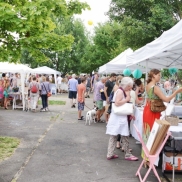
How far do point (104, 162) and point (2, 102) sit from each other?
11.8 metres

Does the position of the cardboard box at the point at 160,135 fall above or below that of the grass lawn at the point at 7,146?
above

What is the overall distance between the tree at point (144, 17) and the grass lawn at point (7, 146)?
611 inches

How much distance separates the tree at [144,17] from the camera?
71.7 ft

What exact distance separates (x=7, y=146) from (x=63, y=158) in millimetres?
1810

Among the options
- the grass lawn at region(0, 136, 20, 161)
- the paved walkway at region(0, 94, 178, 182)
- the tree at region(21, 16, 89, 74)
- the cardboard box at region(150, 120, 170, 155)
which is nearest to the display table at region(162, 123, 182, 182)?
the paved walkway at region(0, 94, 178, 182)

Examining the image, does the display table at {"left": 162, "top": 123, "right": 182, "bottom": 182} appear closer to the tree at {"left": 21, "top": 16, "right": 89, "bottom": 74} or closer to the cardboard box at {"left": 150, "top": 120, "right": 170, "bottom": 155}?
the cardboard box at {"left": 150, "top": 120, "right": 170, "bottom": 155}

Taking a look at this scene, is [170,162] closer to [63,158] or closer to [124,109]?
[124,109]

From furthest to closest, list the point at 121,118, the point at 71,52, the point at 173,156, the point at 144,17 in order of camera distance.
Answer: the point at 71,52 → the point at 144,17 → the point at 121,118 → the point at 173,156

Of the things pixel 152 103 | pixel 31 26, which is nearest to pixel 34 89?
pixel 31 26

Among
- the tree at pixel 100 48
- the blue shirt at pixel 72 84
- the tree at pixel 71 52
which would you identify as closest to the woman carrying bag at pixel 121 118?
the blue shirt at pixel 72 84

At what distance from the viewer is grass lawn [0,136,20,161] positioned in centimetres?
689

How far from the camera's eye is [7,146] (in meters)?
7.59

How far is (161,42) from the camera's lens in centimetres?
612

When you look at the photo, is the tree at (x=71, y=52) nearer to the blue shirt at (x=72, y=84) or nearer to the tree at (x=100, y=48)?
the tree at (x=100, y=48)
